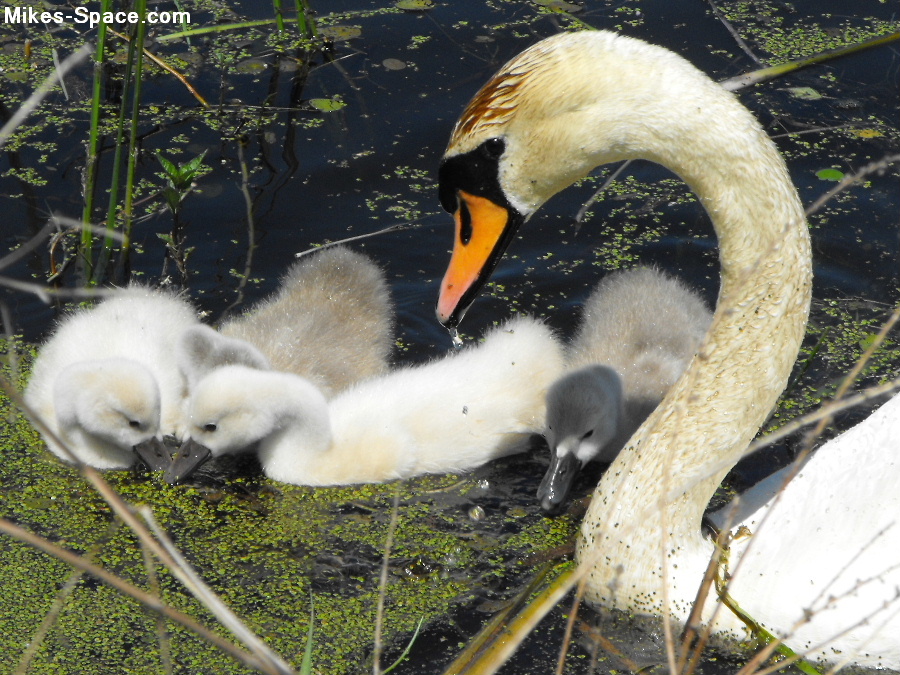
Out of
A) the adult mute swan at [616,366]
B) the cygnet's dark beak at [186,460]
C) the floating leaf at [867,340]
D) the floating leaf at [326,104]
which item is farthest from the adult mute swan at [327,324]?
the floating leaf at [867,340]

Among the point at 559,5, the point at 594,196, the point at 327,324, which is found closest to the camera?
the point at 327,324

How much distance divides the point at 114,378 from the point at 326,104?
2.55m

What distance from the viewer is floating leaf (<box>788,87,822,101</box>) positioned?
641 cm

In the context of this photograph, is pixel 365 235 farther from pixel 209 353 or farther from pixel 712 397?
pixel 712 397

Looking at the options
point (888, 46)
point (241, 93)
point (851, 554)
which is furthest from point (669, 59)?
point (888, 46)

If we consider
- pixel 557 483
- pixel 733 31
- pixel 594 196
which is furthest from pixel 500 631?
pixel 733 31

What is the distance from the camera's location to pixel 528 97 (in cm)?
323

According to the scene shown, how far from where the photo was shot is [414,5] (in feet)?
22.6

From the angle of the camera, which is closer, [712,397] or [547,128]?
[547,128]

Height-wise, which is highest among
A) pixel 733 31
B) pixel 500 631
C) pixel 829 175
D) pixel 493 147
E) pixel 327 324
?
pixel 493 147

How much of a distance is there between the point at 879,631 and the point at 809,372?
1818mm

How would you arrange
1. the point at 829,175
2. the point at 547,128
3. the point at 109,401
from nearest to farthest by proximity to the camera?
the point at 547,128, the point at 109,401, the point at 829,175

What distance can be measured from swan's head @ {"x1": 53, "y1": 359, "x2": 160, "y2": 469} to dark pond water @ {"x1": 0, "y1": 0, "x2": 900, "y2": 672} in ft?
2.80

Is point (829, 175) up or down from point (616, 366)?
up
